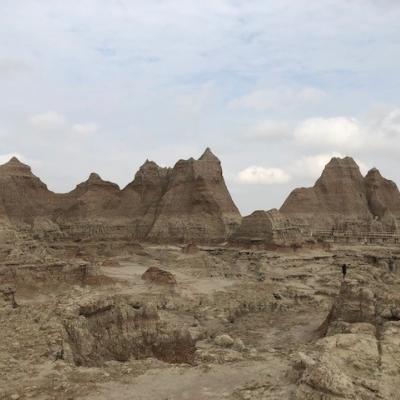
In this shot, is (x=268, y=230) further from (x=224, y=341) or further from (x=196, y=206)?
(x=224, y=341)

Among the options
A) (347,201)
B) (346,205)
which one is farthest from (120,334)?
(347,201)

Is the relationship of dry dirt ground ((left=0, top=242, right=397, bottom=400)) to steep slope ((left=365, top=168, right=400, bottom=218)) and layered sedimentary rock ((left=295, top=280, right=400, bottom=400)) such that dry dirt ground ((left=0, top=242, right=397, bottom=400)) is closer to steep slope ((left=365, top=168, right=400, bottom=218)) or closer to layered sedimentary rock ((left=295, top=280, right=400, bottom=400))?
layered sedimentary rock ((left=295, top=280, right=400, bottom=400))

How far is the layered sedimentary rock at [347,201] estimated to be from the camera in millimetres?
66750

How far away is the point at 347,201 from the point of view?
69.3 meters

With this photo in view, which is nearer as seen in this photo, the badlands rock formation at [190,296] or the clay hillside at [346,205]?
the badlands rock formation at [190,296]

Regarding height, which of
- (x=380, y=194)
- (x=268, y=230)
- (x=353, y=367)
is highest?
(x=380, y=194)

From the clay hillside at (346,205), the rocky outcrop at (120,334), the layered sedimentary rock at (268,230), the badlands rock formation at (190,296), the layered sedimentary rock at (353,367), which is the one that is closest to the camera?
the layered sedimentary rock at (353,367)

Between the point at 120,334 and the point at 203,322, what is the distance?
8.33m

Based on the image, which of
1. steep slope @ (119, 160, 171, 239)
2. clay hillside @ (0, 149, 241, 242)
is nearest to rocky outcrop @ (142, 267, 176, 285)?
clay hillside @ (0, 149, 241, 242)

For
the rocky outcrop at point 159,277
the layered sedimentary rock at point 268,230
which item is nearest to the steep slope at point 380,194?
the layered sedimentary rock at point 268,230

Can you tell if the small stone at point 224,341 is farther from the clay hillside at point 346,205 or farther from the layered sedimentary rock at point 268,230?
the clay hillside at point 346,205

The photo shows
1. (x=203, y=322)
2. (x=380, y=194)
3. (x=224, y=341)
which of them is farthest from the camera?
(x=380, y=194)

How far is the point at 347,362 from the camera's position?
11117 mm

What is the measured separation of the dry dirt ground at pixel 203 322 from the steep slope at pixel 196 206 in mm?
8165
